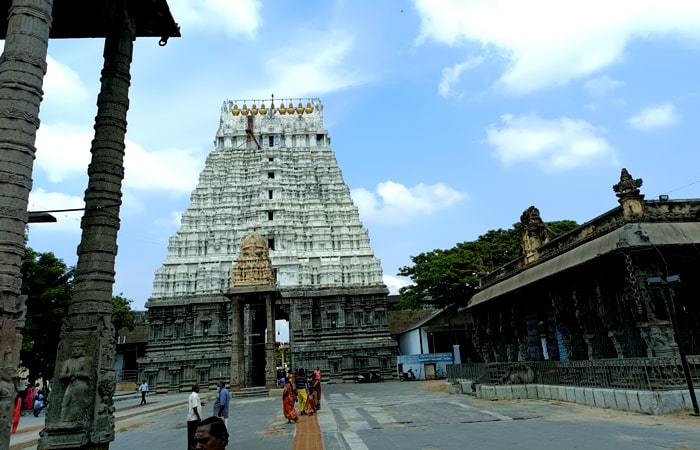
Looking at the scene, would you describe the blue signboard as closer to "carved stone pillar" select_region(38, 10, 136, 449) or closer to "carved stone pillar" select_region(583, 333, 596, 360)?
"carved stone pillar" select_region(583, 333, 596, 360)

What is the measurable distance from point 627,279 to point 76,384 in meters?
13.4

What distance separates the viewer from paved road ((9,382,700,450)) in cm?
880

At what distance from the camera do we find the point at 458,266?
3475 cm

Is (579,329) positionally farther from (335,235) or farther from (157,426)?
(335,235)

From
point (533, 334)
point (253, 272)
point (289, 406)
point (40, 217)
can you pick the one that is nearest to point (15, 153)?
point (40, 217)

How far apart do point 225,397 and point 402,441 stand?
4.70m

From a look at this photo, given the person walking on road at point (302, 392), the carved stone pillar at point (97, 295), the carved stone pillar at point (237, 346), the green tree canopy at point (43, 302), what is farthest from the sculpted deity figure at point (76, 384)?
the green tree canopy at point (43, 302)

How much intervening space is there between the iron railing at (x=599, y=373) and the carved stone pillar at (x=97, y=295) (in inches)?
490

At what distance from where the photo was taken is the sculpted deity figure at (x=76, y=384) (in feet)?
22.8

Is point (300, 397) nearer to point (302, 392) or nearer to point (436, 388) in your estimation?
point (302, 392)

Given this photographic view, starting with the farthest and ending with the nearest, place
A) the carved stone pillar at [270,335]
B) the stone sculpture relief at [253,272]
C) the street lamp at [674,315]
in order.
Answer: the stone sculpture relief at [253,272], the carved stone pillar at [270,335], the street lamp at [674,315]

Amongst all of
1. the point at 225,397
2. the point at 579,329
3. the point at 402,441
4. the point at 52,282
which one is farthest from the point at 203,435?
the point at 52,282

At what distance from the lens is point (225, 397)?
11.8m

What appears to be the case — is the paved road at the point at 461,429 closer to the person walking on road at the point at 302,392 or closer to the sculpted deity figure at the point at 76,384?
the person walking on road at the point at 302,392
